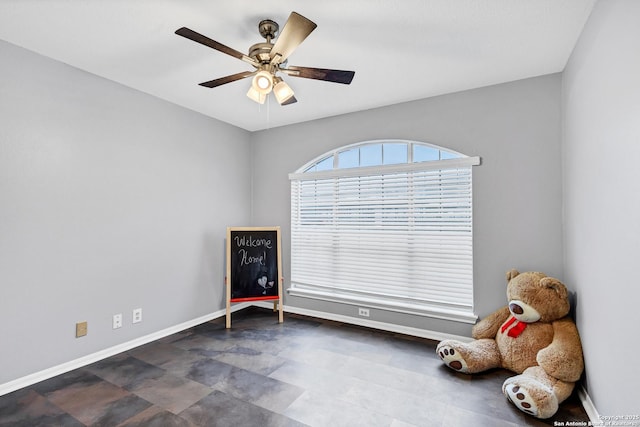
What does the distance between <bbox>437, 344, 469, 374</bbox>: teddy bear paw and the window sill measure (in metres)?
0.61

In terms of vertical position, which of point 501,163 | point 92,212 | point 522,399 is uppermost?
point 501,163

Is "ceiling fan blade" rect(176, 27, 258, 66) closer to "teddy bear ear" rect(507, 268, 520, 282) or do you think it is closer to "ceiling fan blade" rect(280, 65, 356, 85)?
"ceiling fan blade" rect(280, 65, 356, 85)

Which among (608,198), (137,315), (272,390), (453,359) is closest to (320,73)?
(608,198)

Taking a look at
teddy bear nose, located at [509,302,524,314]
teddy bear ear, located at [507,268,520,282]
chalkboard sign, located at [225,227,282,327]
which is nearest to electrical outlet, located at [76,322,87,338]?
chalkboard sign, located at [225,227,282,327]

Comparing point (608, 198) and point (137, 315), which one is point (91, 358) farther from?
point (608, 198)

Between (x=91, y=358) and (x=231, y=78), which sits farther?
(x=91, y=358)

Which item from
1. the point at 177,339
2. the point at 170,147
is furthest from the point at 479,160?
the point at 177,339

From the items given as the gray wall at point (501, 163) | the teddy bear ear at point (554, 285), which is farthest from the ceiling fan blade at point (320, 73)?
the teddy bear ear at point (554, 285)

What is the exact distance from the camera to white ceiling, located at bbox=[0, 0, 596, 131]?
1823 mm

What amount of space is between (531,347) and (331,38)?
8.91 ft

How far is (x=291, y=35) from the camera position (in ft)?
5.49

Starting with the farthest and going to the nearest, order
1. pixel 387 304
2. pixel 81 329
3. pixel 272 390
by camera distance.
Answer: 1. pixel 387 304
2. pixel 81 329
3. pixel 272 390

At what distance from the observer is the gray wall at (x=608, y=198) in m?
1.35

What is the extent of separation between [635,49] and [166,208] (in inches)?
144
